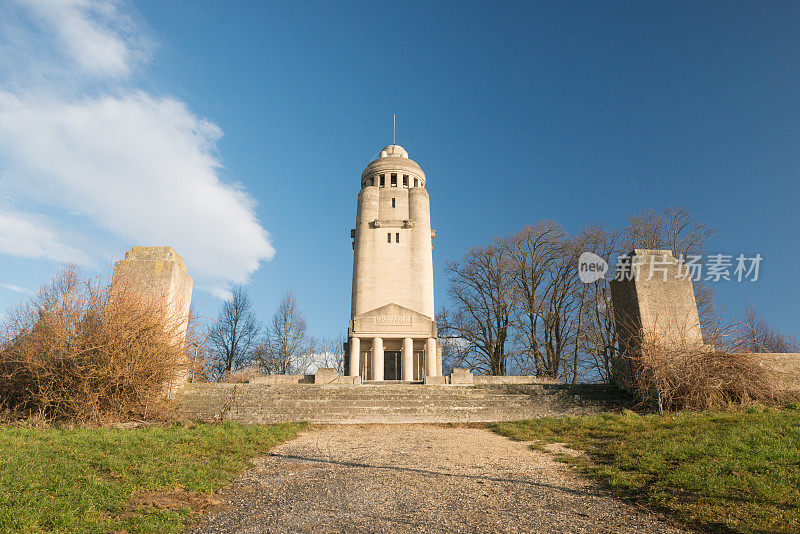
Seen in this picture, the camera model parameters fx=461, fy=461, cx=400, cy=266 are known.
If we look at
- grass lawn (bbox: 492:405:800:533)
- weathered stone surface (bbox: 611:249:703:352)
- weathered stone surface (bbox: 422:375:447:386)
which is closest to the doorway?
weathered stone surface (bbox: 422:375:447:386)

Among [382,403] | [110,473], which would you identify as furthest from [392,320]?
[110,473]

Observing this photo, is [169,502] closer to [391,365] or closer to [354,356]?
[354,356]

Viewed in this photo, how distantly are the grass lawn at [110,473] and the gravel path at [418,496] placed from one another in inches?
17.9

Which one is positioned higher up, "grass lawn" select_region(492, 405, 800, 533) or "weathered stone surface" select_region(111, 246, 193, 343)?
"weathered stone surface" select_region(111, 246, 193, 343)

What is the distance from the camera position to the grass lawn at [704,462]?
4465 millimetres

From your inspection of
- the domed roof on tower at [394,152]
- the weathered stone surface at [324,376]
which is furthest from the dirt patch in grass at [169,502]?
the domed roof on tower at [394,152]

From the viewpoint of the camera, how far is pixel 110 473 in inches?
233

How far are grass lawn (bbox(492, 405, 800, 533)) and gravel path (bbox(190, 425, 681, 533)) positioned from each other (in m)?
0.41

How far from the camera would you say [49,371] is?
1043cm

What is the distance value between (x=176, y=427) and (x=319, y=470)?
203 inches

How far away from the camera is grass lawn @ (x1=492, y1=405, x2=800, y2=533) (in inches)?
176

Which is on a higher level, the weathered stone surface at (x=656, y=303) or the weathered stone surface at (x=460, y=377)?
the weathered stone surface at (x=656, y=303)
